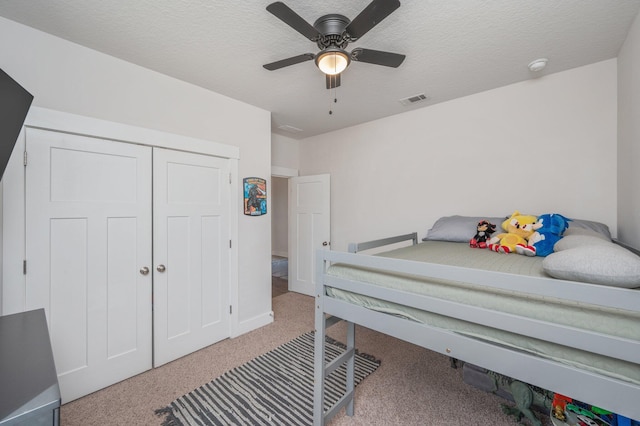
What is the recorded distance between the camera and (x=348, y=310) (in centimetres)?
147

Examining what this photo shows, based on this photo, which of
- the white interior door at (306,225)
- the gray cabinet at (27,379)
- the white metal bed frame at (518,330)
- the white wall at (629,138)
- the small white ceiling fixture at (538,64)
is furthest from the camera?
the white interior door at (306,225)

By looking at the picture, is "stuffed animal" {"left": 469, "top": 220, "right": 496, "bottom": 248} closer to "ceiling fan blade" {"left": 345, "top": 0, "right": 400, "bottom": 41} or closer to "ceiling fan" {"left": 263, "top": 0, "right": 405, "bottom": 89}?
"ceiling fan" {"left": 263, "top": 0, "right": 405, "bottom": 89}

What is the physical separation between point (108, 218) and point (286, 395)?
193 cm

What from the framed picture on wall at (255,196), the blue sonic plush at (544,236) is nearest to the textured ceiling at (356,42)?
the framed picture on wall at (255,196)

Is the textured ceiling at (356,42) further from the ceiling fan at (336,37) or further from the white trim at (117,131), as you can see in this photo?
the white trim at (117,131)

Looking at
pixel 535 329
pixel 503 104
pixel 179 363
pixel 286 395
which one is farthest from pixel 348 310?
pixel 503 104

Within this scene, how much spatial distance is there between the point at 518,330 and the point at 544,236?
1190mm

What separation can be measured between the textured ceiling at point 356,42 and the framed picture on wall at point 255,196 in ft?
3.11

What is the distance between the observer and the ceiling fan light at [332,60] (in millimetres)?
1567

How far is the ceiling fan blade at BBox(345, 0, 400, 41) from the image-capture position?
1234mm

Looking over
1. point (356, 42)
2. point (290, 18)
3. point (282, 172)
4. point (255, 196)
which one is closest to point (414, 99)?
point (356, 42)

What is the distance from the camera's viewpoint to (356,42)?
194 cm

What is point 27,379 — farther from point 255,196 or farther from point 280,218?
point 280,218

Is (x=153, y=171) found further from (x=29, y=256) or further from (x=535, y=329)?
(x=535, y=329)
